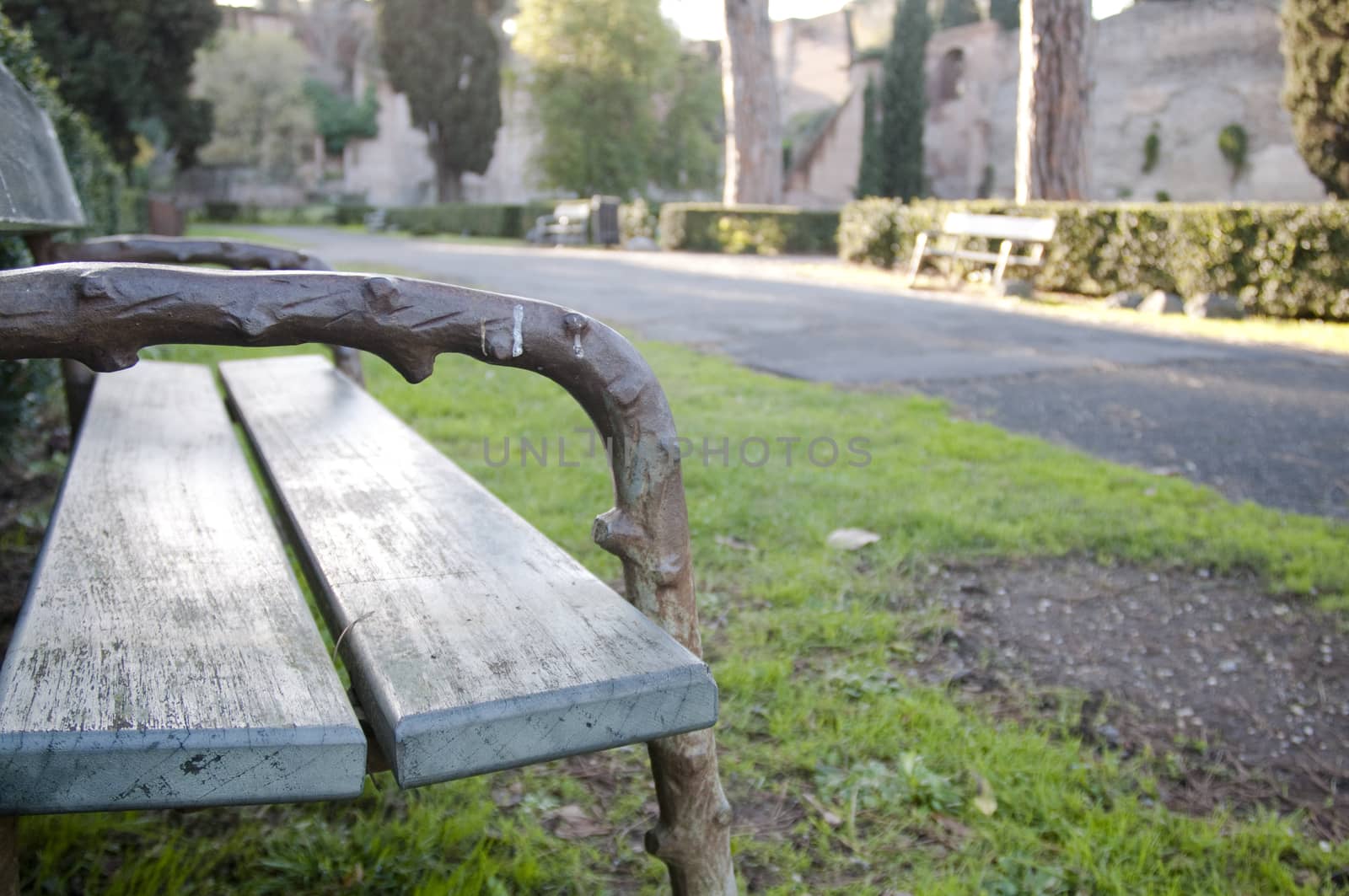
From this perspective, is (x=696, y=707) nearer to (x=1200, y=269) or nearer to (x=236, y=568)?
(x=236, y=568)

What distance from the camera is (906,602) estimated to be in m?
2.74

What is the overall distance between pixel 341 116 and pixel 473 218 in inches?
1121

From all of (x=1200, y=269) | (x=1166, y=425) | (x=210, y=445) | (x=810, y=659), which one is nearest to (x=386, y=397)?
(x=210, y=445)

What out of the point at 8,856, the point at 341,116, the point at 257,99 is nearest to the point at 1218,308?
the point at 8,856

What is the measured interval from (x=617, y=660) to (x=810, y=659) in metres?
1.38

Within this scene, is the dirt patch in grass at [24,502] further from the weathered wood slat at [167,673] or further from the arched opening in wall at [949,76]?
the arched opening in wall at [949,76]

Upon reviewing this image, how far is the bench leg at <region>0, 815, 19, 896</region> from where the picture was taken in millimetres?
1054

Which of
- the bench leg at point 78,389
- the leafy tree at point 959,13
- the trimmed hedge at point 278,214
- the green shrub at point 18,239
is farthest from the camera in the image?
the leafy tree at point 959,13

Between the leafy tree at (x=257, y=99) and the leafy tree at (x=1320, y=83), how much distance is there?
41098 mm

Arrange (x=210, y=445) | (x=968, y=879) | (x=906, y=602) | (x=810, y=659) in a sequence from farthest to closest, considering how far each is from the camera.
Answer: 1. (x=906, y=602)
2. (x=810, y=659)
3. (x=210, y=445)
4. (x=968, y=879)

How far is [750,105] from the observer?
1822 cm

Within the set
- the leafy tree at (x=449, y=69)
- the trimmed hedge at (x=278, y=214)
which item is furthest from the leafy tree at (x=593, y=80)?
the trimmed hedge at (x=278, y=214)

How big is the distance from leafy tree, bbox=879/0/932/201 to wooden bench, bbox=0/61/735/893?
29.9 m

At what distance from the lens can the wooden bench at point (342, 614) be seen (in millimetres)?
964
